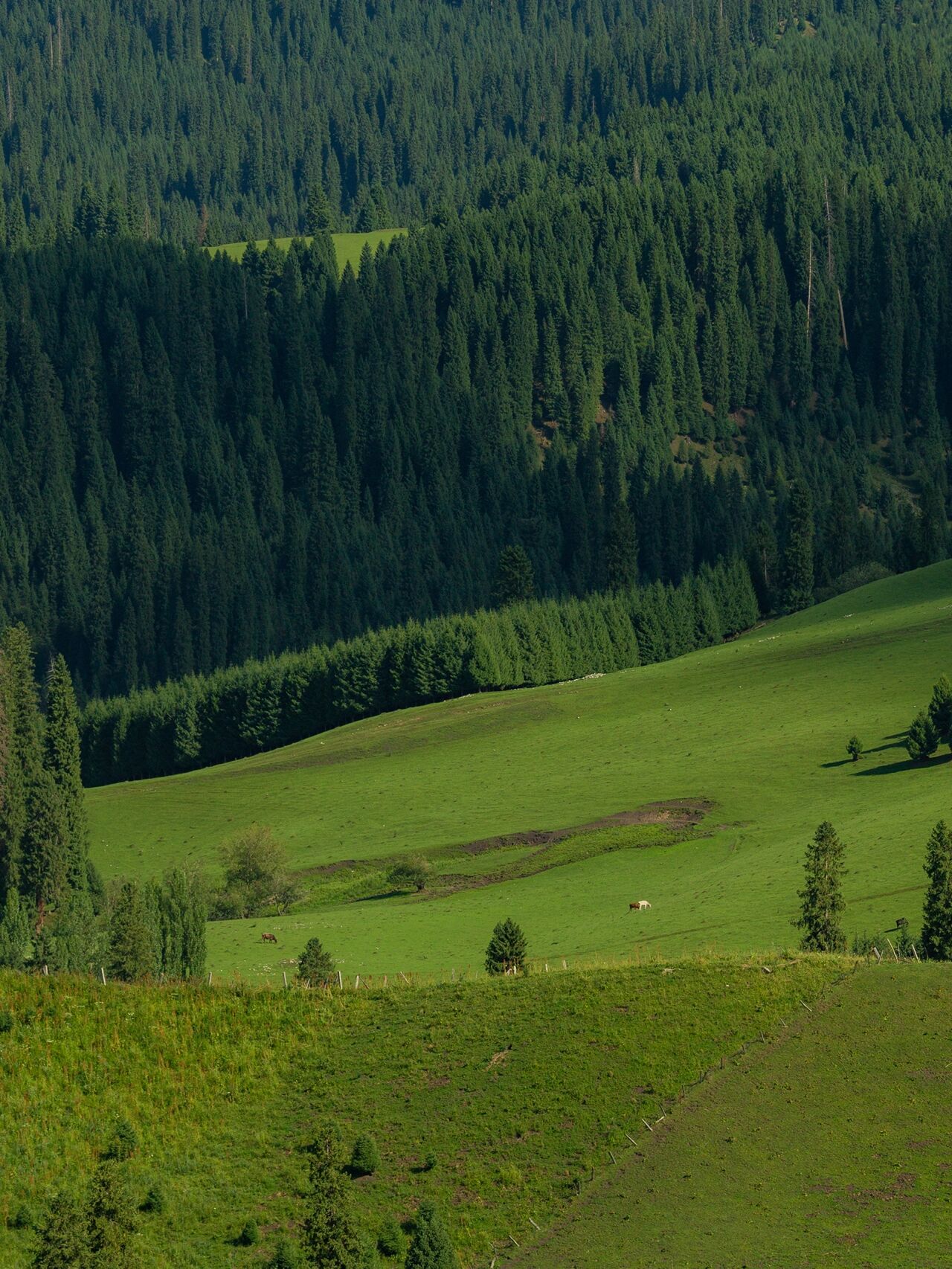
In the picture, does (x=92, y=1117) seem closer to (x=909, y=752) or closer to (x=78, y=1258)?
(x=78, y=1258)

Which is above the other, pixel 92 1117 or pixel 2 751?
pixel 2 751

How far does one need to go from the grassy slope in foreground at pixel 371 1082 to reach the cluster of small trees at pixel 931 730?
250 feet

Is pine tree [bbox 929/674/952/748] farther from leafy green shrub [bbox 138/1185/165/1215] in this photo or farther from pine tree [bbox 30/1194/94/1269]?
pine tree [bbox 30/1194/94/1269]

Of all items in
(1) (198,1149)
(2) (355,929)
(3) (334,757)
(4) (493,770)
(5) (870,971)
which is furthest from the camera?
(3) (334,757)

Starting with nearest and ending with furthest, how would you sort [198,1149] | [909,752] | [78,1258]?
[78,1258] < [198,1149] < [909,752]

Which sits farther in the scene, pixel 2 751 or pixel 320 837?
pixel 320 837

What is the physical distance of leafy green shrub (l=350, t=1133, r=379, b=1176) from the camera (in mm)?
66062

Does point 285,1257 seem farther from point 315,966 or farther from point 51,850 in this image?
point 51,850

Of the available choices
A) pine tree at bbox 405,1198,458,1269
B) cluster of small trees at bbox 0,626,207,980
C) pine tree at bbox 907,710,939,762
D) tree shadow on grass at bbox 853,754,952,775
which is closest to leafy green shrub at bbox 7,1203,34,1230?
pine tree at bbox 405,1198,458,1269

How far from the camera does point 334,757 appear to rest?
652ft

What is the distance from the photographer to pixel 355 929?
123m

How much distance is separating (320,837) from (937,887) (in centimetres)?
7918

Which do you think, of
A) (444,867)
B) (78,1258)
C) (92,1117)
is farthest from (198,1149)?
(444,867)

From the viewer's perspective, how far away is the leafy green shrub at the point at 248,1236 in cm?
6256
